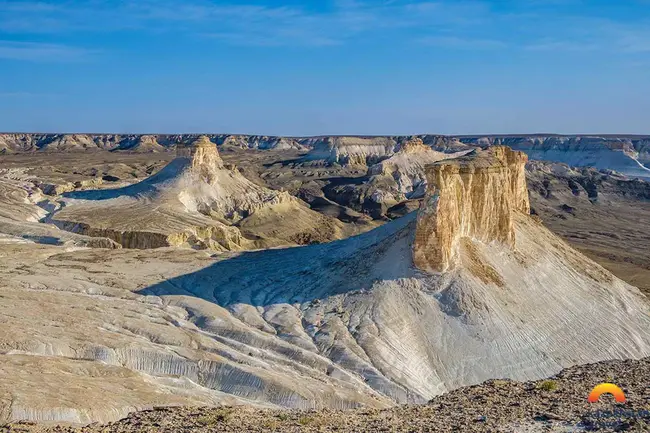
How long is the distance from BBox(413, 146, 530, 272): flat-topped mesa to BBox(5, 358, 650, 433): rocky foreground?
18.2 m

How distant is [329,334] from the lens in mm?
33562

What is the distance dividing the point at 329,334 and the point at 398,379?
486cm

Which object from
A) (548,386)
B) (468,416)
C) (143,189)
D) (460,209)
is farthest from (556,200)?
(468,416)

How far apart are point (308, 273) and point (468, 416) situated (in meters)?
25.1

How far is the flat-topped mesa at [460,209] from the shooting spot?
3647cm

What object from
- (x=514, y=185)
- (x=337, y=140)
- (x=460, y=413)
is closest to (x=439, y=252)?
(x=514, y=185)

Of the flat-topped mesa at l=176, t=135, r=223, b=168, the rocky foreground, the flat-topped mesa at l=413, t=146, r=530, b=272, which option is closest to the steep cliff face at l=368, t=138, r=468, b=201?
the flat-topped mesa at l=176, t=135, r=223, b=168

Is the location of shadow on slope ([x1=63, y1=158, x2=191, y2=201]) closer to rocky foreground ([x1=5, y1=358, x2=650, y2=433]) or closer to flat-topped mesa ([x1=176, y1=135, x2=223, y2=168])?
flat-topped mesa ([x1=176, y1=135, x2=223, y2=168])

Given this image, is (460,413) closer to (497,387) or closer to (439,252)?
(497,387)

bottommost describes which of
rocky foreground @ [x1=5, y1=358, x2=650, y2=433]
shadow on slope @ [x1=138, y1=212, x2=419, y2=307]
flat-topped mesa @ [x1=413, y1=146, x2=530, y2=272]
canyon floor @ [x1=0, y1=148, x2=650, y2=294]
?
canyon floor @ [x1=0, y1=148, x2=650, y2=294]

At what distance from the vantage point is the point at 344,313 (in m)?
35.4

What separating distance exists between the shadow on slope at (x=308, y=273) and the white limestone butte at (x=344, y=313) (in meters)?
0.12

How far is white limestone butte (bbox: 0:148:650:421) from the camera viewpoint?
2792cm

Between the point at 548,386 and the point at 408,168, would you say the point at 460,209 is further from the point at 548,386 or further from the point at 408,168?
the point at 408,168
